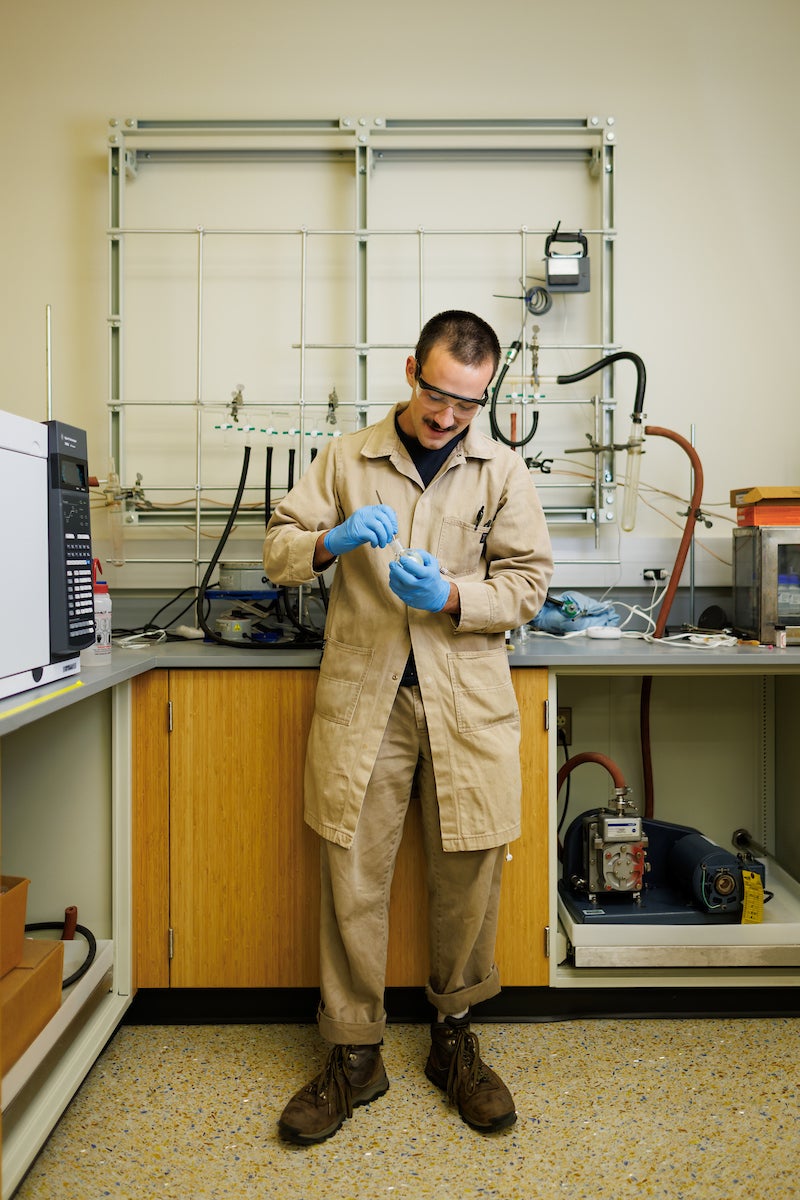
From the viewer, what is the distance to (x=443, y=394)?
161 centimetres

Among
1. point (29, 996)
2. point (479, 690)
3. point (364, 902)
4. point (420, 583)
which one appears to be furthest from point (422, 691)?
point (29, 996)

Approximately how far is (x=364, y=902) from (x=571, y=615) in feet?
3.32

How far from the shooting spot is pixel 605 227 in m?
2.52

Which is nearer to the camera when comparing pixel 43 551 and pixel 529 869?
pixel 43 551


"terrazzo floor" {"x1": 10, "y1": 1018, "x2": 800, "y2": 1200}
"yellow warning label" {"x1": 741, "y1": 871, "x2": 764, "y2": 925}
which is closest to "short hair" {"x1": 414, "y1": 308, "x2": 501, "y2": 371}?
"yellow warning label" {"x1": 741, "y1": 871, "x2": 764, "y2": 925}

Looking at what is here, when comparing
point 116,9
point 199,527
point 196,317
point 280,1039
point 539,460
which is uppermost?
point 116,9

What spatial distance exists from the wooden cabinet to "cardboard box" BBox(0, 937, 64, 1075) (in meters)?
0.30

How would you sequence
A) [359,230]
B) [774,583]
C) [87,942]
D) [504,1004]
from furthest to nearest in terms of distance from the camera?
[359,230] → [774,583] → [504,1004] → [87,942]

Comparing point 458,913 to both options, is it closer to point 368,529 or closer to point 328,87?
point 368,529

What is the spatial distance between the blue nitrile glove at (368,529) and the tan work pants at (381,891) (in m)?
0.33

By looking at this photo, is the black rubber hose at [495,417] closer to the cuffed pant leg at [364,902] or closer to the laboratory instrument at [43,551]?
the cuffed pant leg at [364,902]

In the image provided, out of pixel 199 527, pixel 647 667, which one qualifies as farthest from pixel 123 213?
pixel 647 667

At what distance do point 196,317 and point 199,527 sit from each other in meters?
0.68

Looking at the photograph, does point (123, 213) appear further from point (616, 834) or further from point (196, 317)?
point (616, 834)
